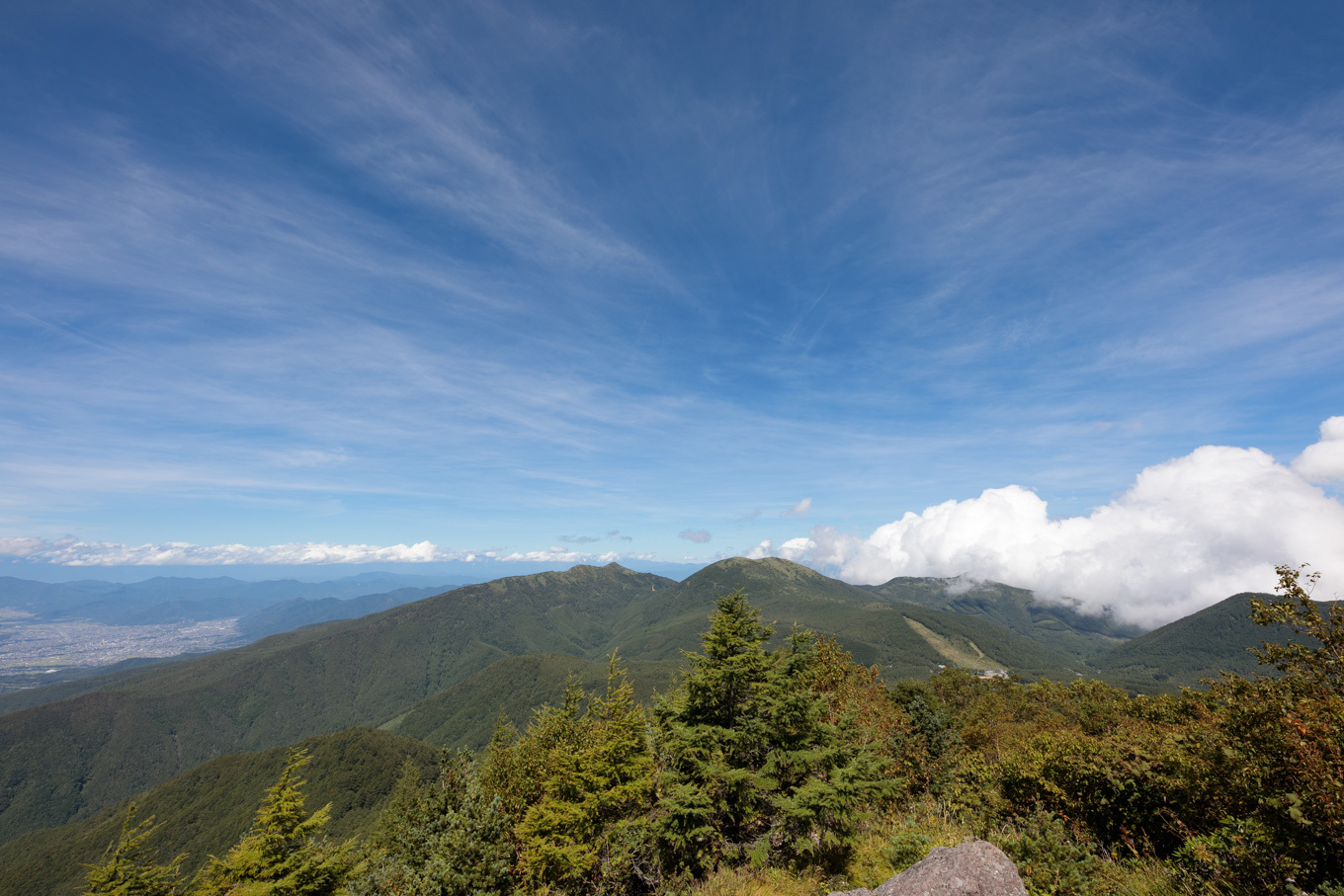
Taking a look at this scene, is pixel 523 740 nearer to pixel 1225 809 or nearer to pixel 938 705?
pixel 1225 809

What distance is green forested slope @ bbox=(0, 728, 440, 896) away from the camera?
145 metres

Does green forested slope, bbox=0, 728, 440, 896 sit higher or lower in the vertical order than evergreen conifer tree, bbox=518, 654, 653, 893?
lower

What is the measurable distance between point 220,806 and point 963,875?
821ft

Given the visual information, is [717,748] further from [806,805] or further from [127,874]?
[127,874]

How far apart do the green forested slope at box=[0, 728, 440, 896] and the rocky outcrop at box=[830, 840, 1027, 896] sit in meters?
176

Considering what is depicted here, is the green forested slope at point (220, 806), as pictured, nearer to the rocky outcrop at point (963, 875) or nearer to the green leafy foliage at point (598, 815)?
the green leafy foliage at point (598, 815)

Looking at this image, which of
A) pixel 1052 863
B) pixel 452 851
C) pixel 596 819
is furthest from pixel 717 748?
pixel 452 851

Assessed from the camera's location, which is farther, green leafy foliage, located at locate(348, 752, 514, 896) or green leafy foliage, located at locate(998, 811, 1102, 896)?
green leafy foliage, located at locate(348, 752, 514, 896)

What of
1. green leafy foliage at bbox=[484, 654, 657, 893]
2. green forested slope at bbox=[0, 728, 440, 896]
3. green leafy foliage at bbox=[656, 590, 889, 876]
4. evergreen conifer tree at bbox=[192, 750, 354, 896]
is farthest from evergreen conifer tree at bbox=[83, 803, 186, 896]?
green forested slope at bbox=[0, 728, 440, 896]

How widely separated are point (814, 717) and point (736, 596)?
658cm

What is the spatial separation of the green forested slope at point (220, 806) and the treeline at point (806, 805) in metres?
146

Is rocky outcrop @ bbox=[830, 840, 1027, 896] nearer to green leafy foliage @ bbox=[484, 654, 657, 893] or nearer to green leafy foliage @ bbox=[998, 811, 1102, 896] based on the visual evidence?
green leafy foliage @ bbox=[998, 811, 1102, 896]

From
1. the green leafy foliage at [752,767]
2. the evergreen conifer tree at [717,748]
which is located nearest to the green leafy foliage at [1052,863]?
the green leafy foliage at [752,767]

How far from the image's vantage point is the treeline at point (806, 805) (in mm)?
9367
